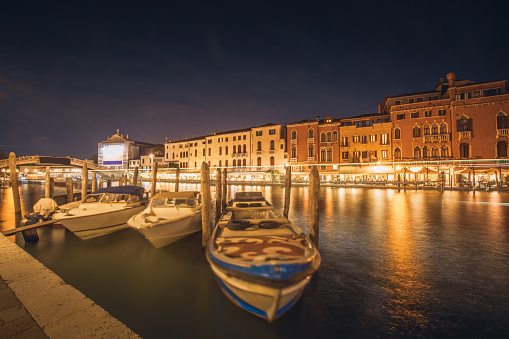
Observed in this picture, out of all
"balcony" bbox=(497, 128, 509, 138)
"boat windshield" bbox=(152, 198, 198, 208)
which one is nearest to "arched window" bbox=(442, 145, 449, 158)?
"balcony" bbox=(497, 128, 509, 138)

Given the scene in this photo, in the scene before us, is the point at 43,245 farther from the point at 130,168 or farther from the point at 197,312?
the point at 130,168

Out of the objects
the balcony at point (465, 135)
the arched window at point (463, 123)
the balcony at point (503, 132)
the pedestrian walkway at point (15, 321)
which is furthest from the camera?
the arched window at point (463, 123)

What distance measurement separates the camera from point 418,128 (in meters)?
38.7

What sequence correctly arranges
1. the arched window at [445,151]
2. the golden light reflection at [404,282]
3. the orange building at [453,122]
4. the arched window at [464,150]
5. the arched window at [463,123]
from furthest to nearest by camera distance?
1. the arched window at [445,151]
2. the arched window at [464,150]
3. the arched window at [463,123]
4. the orange building at [453,122]
5. the golden light reflection at [404,282]

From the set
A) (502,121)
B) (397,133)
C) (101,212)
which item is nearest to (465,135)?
(502,121)

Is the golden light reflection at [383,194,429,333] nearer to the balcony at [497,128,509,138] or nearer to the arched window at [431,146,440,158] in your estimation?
the arched window at [431,146,440,158]

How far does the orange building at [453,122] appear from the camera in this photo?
3406cm

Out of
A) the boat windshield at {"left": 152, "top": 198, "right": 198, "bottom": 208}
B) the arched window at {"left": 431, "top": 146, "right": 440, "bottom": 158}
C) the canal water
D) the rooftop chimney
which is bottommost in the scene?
the canal water

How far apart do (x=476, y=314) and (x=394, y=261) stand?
8.78 ft

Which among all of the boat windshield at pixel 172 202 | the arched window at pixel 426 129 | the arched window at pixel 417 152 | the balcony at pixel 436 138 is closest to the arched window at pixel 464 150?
the balcony at pixel 436 138

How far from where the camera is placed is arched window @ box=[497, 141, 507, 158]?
33.8 meters

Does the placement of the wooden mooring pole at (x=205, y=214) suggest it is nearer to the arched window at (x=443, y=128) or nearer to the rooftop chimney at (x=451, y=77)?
the arched window at (x=443, y=128)

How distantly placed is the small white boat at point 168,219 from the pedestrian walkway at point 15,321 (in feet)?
11.9

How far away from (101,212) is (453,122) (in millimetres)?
45819
